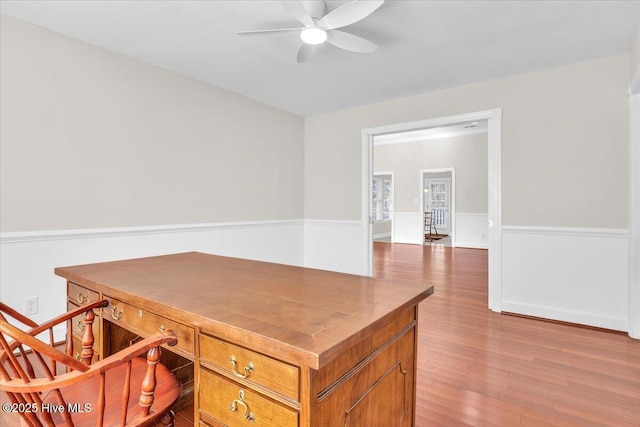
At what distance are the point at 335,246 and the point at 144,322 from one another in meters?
3.83

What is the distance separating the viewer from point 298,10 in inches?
81.6

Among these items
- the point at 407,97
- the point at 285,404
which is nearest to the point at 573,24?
the point at 407,97

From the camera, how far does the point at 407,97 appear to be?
4191mm

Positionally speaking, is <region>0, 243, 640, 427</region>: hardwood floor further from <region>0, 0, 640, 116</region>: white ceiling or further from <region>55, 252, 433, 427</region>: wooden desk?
<region>0, 0, 640, 116</region>: white ceiling

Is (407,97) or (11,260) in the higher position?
(407,97)

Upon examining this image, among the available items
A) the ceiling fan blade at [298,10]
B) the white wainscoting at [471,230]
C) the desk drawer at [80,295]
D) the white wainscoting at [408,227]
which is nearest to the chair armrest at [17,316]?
the desk drawer at [80,295]

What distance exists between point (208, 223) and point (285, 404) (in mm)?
3280

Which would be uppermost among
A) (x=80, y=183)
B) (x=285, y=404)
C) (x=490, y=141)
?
(x=490, y=141)

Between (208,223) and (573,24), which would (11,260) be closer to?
(208,223)

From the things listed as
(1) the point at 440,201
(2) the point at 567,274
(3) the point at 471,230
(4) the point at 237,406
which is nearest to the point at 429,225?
(1) the point at 440,201

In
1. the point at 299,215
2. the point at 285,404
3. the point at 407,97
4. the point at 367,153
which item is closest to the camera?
the point at 285,404

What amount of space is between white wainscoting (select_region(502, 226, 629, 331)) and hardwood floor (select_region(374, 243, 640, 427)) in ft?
0.56

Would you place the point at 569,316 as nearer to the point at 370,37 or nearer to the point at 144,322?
the point at 370,37

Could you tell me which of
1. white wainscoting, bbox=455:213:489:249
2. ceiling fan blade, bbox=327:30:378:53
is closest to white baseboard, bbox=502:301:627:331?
ceiling fan blade, bbox=327:30:378:53
